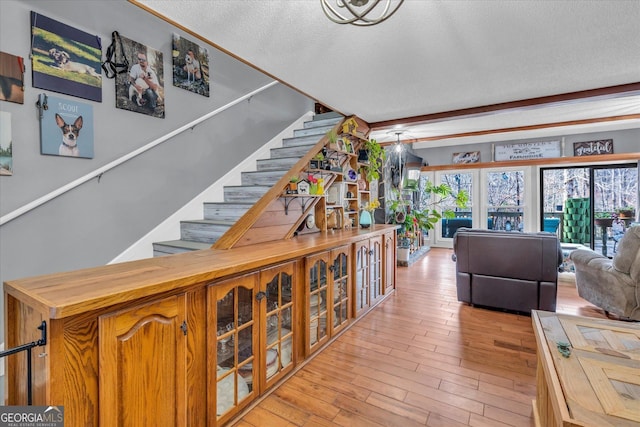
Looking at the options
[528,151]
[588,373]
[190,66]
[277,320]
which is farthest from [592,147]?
[190,66]

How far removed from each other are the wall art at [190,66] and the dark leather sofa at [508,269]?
10.8 feet

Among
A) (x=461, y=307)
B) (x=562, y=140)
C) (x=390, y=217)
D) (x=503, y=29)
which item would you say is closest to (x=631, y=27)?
(x=503, y=29)

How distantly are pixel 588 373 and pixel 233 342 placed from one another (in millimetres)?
1598

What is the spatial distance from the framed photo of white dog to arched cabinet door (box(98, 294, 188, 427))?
1820 mm

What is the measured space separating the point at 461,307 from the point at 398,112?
2450mm

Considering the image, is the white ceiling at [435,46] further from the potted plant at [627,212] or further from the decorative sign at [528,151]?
the potted plant at [627,212]

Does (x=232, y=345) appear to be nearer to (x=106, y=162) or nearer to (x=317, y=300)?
(x=317, y=300)

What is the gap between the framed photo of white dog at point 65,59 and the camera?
1.95 m

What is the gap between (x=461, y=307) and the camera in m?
3.50

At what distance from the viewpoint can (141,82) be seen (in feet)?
8.32

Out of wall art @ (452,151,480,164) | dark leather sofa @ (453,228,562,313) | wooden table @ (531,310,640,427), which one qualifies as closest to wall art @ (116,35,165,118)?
wooden table @ (531,310,640,427)

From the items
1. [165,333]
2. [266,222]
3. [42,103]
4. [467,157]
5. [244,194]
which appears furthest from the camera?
[467,157]

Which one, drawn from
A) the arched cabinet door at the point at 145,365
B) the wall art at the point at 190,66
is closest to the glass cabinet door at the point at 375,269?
the arched cabinet door at the point at 145,365

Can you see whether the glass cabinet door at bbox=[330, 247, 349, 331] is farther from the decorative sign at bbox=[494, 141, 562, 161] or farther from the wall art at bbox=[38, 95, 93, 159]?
the decorative sign at bbox=[494, 141, 562, 161]
